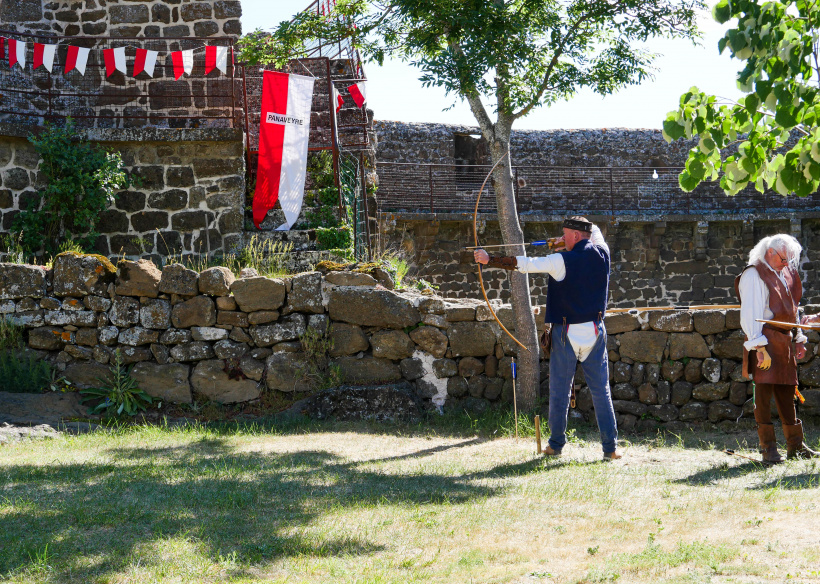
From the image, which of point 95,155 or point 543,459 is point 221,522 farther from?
point 95,155

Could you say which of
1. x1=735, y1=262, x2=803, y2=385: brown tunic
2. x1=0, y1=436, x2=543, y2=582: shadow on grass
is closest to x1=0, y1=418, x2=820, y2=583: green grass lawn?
x1=0, y1=436, x2=543, y2=582: shadow on grass

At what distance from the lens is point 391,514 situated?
396cm

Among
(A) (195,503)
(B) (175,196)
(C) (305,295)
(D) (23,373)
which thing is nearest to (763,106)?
(A) (195,503)

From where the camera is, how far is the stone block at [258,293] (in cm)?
736

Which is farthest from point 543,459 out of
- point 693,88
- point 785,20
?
point 785,20

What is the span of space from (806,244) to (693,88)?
1626cm

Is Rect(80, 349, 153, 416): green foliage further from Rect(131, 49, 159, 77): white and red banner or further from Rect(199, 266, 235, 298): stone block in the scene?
Rect(131, 49, 159, 77): white and red banner

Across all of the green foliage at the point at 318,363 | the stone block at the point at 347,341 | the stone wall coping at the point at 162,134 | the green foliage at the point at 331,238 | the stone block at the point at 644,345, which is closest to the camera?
the stone block at the point at 644,345

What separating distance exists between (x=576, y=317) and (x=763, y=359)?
131 centimetres

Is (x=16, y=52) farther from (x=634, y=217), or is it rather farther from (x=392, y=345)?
(x=634, y=217)

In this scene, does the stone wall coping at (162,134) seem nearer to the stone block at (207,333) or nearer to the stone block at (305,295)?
the stone block at (305,295)

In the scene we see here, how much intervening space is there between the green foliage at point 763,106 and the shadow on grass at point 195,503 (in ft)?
7.38

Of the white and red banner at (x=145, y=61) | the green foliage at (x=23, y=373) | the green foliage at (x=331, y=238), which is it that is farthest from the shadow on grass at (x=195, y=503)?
the white and red banner at (x=145, y=61)

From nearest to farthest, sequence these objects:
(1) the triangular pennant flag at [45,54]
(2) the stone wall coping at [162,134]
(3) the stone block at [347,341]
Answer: (3) the stone block at [347,341], (2) the stone wall coping at [162,134], (1) the triangular pennant flag at [45,54]
